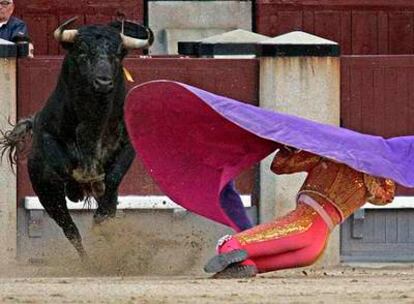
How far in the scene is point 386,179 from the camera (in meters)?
9.83

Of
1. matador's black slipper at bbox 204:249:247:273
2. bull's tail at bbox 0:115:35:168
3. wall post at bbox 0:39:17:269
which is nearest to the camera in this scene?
matador's black slipper at bbox 204:249:247:273

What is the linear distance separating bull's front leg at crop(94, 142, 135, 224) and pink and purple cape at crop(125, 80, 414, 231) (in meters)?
0.64

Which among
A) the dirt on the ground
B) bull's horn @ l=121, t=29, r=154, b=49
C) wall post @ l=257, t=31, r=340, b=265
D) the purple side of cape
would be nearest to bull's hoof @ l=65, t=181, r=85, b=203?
bull's horn @ l=121, t=29, r=154, b=49

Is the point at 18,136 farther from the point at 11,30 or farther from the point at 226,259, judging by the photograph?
the point at 226,259

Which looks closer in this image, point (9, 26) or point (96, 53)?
point (96, 53)

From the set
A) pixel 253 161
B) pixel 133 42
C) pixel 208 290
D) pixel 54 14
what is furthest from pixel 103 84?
pixel 54 14

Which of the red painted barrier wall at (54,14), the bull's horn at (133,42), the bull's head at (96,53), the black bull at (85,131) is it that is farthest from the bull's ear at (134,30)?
the red painted barrier wall at (54,14)

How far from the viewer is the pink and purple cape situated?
9805 millimetres

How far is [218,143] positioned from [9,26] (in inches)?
151

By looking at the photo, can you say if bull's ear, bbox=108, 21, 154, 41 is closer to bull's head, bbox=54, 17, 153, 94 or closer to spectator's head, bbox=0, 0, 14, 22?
bull's head, bbox=54, 17, 153, 94

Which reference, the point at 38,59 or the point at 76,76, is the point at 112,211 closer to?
the point at 76,76

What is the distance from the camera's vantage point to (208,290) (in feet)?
28.9

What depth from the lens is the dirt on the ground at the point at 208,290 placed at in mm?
8422

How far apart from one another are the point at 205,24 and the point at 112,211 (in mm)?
6314
